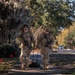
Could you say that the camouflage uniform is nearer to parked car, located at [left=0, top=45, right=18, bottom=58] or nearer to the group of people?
the group of people

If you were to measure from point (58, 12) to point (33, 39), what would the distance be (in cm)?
2115

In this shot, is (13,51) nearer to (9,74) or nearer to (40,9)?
(40,9)

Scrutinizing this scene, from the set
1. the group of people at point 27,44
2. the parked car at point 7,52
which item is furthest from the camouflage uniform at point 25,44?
the parked car at point 7,52

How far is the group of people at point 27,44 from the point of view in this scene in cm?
1398

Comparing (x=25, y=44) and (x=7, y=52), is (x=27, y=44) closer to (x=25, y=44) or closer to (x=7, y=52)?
(x=25, y=44)

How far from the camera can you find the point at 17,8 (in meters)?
10.1

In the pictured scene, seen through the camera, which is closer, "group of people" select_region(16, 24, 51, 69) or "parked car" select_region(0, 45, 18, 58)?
"group of people" select_region(16, 24, 51, 69)

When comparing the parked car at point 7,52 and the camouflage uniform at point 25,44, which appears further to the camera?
the parked car at point 7,52

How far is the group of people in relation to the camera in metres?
14.0

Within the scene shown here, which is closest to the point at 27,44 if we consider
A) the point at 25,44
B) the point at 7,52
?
the point at 25,44

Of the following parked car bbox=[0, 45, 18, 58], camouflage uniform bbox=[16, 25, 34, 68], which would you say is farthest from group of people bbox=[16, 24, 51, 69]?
parked car bbox=[0, 45, 18, 58]

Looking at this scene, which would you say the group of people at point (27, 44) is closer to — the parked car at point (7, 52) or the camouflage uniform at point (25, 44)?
the camouflage uniform at point (25, 44)

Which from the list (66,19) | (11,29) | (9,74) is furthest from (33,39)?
(66,19)

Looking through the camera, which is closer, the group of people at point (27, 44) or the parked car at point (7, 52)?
the group of people at point (27, 44)
